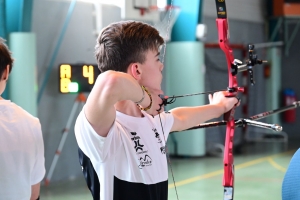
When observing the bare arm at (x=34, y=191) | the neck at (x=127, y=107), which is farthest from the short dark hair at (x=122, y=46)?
the bare arm at (x=34, y=191)

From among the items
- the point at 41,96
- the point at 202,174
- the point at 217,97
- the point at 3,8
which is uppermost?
the point at 3,8

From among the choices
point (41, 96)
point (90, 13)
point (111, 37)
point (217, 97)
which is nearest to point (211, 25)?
point (90, 13)

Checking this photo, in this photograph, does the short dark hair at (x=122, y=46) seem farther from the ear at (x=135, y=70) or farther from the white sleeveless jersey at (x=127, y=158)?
the white sleeveless jersey at (x=127, y=158)

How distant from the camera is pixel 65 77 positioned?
18.5ft

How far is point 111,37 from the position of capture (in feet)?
5.10

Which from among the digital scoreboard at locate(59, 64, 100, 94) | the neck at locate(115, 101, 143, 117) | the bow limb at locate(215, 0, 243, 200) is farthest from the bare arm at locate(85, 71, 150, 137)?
the digital scoreboard at locate(59, 64, 100, 94)

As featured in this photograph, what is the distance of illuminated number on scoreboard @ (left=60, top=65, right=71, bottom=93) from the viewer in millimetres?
5598

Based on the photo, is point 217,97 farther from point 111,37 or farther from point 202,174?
point 202,174

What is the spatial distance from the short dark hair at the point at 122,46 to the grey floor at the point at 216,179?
370 cm

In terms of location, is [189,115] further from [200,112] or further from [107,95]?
[107,95]

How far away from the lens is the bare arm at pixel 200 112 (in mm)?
1979

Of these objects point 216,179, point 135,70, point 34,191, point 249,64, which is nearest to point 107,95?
point 135,70

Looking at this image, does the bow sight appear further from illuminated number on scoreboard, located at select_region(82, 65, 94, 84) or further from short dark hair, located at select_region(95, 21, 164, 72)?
illuminated number on scoreboard, located at select_region(82, 65, 94, 84)

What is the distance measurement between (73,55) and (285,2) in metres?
5.40
